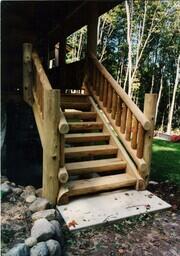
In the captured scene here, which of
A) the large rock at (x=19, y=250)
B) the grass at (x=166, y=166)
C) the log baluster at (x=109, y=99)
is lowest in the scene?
the grass at (x=166, y=166)

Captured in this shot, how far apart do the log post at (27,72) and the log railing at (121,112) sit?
50.8 inches

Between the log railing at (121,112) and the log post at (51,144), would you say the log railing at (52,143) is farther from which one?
the log railing at (121,112)

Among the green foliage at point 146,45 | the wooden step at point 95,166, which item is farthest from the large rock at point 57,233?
the green foliage at point 146,45

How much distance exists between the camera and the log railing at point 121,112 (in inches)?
145

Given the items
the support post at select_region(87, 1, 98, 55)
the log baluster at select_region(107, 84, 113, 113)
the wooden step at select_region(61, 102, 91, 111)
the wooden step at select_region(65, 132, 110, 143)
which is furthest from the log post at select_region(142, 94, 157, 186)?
the support post at select_region(87, 1, 98, 55)

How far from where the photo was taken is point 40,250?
213 cm

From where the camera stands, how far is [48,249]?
2.20 meters

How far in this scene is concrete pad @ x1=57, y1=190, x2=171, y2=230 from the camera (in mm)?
2881

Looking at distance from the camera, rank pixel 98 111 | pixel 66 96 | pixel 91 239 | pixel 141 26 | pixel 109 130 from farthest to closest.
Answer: pixel 141 26
pixel 66 96
pixel 98 111
pixel 109 130
pixel 91 239

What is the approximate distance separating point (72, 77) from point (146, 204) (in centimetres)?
354

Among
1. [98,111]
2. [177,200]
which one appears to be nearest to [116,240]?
[177,200]

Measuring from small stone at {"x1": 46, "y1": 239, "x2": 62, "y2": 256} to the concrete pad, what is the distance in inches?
17.3

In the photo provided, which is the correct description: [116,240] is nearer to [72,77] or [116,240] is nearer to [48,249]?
[48,249]

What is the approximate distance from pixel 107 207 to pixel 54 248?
1.06 metres
